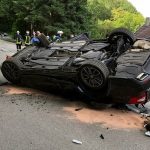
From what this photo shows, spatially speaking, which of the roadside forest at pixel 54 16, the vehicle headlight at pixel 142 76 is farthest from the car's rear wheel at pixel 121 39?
the roadside forest at pixel 54 16

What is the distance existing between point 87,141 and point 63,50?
3.80 metres

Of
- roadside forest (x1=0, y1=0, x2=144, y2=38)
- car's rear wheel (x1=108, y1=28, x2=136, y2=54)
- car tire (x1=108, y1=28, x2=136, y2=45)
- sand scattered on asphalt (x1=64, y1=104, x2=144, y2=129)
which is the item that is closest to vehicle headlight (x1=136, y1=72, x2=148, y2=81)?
sand scattered on asphalt (x1=64, y1=104, x2=144, y2=129)

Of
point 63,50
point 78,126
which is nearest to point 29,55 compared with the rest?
point 63,50

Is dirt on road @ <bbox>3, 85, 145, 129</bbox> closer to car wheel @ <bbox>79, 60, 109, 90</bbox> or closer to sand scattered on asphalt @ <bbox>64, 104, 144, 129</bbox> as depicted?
sand scattered on asphalt @ <bbox>64, 104, 144, 129</bbox>

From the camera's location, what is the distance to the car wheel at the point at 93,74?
25.6ft

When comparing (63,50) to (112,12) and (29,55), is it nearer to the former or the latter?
(29,55)

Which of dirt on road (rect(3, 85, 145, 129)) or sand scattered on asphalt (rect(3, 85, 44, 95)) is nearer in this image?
dirt on road (rect(3, 85, 145, 129))

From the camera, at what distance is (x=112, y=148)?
581 centimetres

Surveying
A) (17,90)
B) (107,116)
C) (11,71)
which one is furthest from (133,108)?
(11,71)

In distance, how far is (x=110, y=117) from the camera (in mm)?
7621

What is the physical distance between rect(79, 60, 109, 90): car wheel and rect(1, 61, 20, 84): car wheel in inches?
72.5

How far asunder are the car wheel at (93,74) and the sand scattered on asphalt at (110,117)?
534mm

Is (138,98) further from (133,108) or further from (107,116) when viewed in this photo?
(133,108)

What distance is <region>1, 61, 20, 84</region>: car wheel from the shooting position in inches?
363
